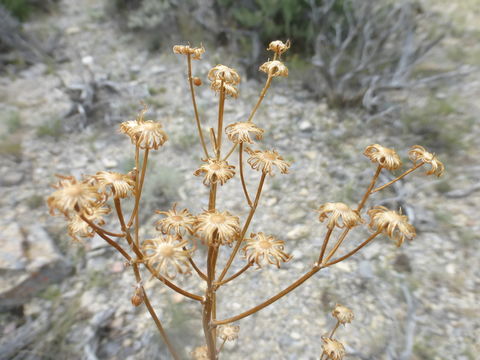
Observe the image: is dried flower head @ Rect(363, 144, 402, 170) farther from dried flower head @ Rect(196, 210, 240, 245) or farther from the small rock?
the small rock

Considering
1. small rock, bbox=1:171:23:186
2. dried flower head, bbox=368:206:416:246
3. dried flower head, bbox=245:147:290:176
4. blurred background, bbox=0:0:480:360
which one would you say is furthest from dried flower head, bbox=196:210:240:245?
small rock, bbox=1:171:23:186

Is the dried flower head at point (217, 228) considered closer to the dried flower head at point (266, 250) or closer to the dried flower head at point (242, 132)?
the dried flower head at point (266, 250)

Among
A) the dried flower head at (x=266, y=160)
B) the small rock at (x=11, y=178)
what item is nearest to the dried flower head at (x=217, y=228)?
the dried flower head at (x=266, y=160)

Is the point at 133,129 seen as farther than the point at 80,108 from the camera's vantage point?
No

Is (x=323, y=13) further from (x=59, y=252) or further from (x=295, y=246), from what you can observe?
(x=59, y=252)

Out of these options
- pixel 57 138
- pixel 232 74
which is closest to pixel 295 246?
pixel 232 74
